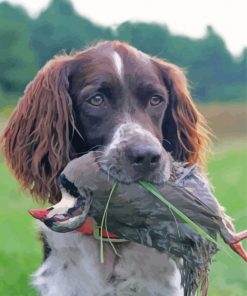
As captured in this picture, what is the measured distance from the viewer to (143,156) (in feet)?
15.1

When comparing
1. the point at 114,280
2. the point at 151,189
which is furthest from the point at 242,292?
the point at 151,189

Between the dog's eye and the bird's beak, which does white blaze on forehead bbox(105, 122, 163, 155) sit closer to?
the dog's eye

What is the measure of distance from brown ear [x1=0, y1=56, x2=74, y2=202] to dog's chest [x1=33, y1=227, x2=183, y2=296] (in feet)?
1.01

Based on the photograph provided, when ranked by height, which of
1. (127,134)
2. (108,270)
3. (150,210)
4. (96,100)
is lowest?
(108,270)

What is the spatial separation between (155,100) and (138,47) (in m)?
1.40

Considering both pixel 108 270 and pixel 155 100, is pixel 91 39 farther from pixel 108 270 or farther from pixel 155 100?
pixel 108 270

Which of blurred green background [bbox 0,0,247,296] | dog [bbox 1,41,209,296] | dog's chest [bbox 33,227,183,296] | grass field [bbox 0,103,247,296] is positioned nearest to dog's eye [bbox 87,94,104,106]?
dog [bbox 1,41,209,296]

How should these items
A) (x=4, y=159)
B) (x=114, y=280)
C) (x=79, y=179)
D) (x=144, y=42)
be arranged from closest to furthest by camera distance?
(x=79, y=179) → (x=114, y=280) → (x=4, y=159) → (x=144, y=42)

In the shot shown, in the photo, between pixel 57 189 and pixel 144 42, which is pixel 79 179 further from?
pixel 144 42

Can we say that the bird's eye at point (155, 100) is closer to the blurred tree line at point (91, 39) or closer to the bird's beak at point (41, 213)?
the bird's beak at point (41, 213)

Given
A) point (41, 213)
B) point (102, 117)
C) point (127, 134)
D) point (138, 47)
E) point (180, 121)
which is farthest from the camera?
point (138, 47)

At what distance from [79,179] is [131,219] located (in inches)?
12.1

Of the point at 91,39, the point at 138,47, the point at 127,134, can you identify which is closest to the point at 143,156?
the point at 127,134

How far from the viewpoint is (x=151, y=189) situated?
15.3ft
